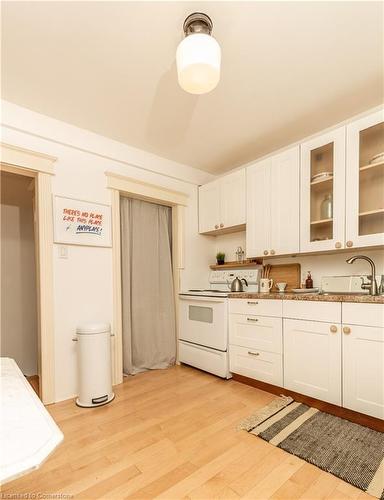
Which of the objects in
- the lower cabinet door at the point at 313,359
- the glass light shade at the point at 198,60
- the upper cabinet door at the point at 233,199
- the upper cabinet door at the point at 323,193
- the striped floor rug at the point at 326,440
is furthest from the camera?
the upper cabinet door at the point at 233,199

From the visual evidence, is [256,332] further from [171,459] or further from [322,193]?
[322,193]

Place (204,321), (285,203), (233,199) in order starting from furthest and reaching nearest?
1. (233,199)
2. (204,321)
3. (285,203)

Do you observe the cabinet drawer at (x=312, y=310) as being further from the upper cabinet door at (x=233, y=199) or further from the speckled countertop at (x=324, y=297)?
the upper cabinet door at (x=233, y=199)

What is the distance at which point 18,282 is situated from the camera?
10.8 feet

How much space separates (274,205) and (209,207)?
94cm

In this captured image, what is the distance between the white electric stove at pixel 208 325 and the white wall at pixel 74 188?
891 millimetres

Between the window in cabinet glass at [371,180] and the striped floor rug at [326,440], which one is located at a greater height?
the window in cabinet glass at [371,180]

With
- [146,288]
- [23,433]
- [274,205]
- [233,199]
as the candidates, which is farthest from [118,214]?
[23,433]

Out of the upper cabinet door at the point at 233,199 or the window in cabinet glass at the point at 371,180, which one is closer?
the window in cabinet glass at the point at 371,180

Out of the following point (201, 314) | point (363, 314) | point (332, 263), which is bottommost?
point (201, 314)

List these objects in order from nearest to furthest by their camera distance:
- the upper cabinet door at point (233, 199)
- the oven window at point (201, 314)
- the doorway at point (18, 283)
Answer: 1. the oven window at point (201, 314)
2. the upper cabinet door at point (233, 199)
3. the doorway at point (18, 283)

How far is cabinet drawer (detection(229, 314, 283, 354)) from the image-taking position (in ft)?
7.59

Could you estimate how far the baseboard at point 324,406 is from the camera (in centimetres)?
179

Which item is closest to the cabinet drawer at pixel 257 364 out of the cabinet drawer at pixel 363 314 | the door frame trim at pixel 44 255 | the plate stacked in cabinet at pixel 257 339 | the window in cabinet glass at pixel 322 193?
the plate stacked in cabinet at pixel 257 339
